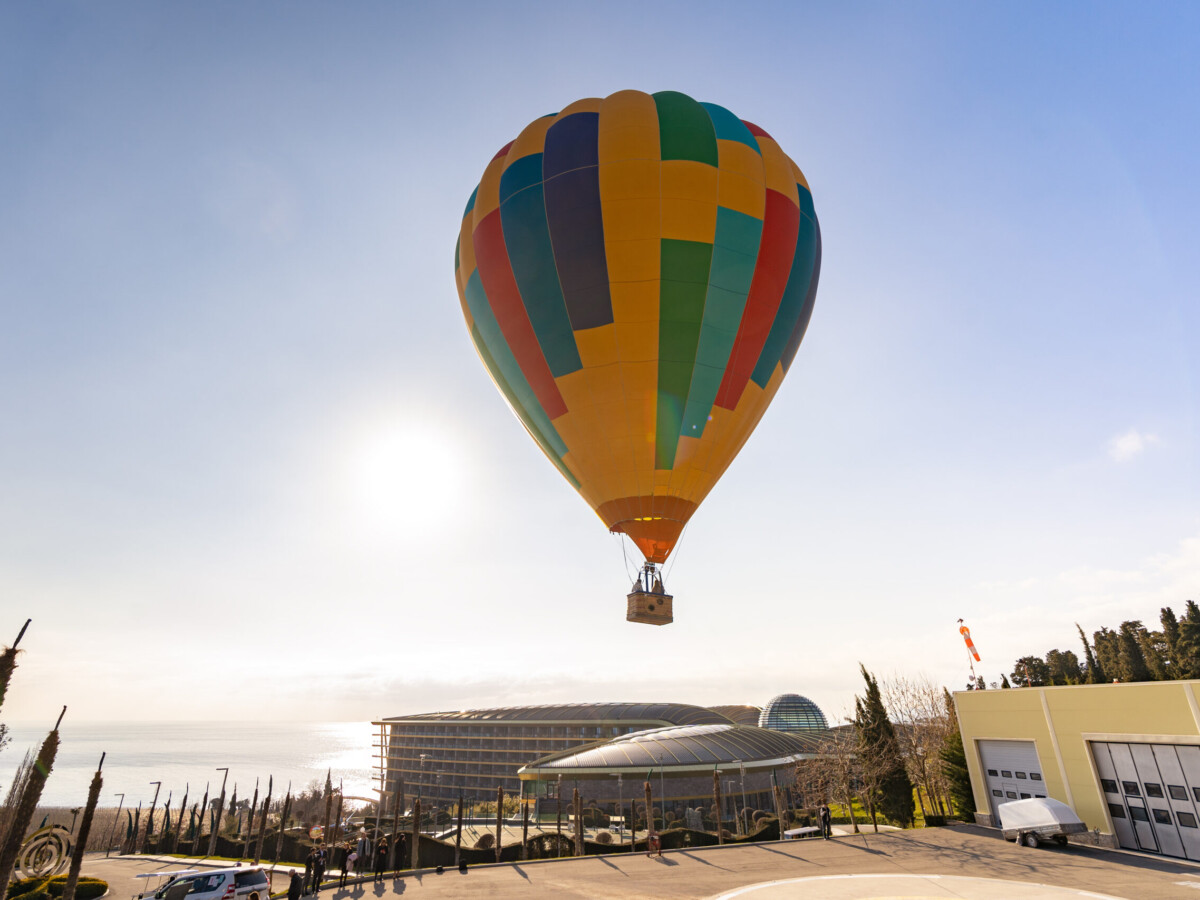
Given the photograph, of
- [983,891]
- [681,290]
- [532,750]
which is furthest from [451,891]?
[532,750]

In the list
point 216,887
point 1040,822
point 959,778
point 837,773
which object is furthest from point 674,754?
point 216,887

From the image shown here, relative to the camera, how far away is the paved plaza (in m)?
16.5

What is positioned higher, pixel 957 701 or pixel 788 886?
pixel 957 701

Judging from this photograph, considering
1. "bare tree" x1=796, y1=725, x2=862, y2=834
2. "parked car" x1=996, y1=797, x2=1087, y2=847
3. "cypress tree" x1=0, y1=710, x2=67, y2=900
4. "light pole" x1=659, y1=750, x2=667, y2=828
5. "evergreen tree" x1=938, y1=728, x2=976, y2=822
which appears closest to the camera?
"cypress tree" x1=0, y1=710, x2=67, y2=900

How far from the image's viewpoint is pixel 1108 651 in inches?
2377

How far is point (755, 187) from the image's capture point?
23.8 metres

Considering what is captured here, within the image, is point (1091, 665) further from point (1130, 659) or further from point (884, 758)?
point (884, 758)

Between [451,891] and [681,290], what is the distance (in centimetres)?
2133

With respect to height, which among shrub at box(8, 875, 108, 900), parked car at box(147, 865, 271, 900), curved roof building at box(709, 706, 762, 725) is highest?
curved roof building at box(709, 706, 762, 725)

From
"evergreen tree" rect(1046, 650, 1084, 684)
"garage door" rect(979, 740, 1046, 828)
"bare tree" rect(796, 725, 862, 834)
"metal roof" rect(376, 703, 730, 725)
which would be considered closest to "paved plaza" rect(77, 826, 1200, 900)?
"garage door" rect(979, 740, 1046, 828)

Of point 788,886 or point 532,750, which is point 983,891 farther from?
point 532,750

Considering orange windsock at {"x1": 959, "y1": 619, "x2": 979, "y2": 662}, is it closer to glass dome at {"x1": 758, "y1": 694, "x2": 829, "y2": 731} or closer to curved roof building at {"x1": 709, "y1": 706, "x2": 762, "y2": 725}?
glass dome at {"x1": 758, "y1": 694, "x2": 829, "y2": 731}

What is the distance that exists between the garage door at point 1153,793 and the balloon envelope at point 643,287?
57.3 feet

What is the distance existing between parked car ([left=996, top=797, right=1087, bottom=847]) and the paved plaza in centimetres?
48
